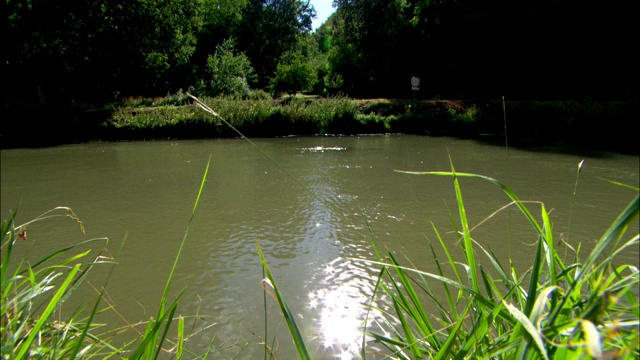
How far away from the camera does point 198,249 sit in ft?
14.4

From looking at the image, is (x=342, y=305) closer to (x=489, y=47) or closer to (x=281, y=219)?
(x=281, y=219)

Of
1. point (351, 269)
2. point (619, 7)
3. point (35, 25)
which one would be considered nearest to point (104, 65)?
point (35, 25)

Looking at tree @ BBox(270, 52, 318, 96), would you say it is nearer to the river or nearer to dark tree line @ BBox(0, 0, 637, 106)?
dark tree line @ BBox(0, 0, 637, 106)

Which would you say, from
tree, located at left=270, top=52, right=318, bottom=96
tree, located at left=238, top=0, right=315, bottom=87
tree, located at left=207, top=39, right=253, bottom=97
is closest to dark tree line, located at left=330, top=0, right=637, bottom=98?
tree, located at left=270, top=52, right=318, bottom=96

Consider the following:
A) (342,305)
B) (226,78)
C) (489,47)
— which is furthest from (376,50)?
(342,305)

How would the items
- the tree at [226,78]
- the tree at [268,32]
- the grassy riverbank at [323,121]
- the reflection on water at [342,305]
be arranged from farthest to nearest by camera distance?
the tree at [268,32]
the tree at [226,78]
the grassy riverbank at [323,121]
the reflection on water at [342,305]

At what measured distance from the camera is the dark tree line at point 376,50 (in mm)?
17172

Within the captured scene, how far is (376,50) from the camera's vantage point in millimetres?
22375

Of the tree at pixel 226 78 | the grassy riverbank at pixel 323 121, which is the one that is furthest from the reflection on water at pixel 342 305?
the tree at pixel 226 78

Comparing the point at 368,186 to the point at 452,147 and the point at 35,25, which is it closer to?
the point at 452,147

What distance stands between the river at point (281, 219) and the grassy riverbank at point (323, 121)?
12.8ft

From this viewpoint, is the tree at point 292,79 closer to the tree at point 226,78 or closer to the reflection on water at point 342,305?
the tree at point 226,78

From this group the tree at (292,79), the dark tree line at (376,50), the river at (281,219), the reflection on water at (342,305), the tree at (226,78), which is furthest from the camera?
the tree at (292,79)

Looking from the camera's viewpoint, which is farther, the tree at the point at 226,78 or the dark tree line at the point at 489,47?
the tree at the point at 226,78
